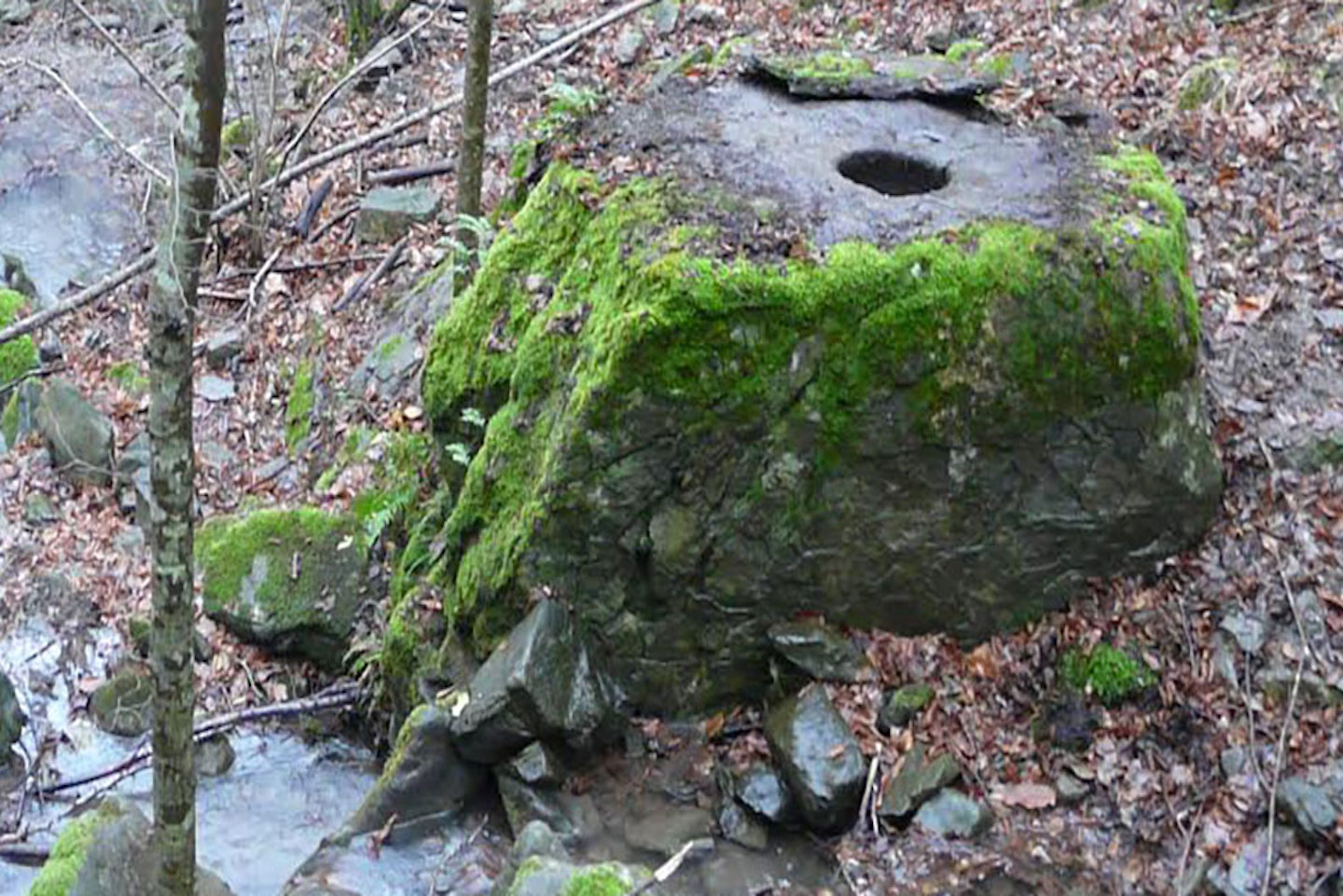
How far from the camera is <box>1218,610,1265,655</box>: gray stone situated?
20.2ft

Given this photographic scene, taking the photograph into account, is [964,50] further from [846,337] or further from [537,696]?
[537,696]

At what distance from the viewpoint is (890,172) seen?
735 centimetres

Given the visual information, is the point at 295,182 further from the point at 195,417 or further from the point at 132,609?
the point at 132,609

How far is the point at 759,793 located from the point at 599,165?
3.28 meters

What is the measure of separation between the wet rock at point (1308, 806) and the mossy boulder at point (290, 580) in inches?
192

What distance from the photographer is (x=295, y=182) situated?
467 inches

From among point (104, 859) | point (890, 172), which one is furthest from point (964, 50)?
point (104, 859)

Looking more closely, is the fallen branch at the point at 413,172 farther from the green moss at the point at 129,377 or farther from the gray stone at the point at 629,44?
the green moss at the point at 129,377

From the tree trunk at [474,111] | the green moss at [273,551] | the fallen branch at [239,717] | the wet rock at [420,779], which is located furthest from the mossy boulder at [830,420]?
the tree trunk at [474,111]

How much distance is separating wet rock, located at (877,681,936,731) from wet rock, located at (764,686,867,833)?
0.21 metres

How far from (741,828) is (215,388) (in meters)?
6.05

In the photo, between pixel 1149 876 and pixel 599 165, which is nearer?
pixel 1149 876

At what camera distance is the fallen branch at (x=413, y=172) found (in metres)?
11.3

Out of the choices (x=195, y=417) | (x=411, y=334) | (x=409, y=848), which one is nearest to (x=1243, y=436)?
(x=409, y=848)
